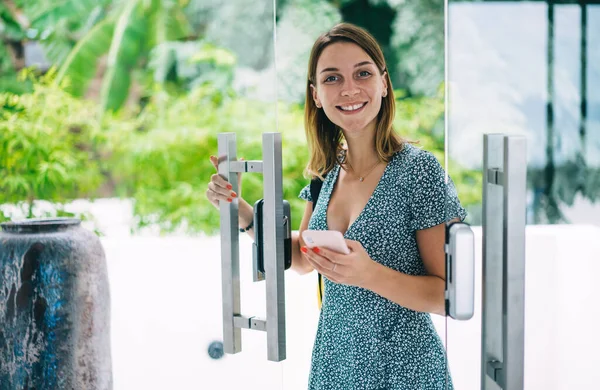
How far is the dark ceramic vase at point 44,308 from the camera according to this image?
1681 millimetres

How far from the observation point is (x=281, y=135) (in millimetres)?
1276

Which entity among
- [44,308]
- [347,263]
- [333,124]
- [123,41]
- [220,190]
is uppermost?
[123,41]

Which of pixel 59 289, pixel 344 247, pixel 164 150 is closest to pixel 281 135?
pixel 344 247

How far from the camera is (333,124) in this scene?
1231 mm

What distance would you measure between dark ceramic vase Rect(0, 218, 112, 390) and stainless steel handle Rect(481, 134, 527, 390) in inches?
39.9

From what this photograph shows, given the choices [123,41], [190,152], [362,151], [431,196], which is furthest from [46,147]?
[431,196]

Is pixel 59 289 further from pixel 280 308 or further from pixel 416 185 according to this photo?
pixel 416 185

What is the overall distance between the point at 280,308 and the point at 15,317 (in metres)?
0.73

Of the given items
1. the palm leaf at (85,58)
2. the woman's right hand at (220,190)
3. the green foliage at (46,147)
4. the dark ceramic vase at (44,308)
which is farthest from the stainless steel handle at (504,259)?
the palm leaf at (85,58)

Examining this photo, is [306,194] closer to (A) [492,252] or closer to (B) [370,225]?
(B) [370,225]

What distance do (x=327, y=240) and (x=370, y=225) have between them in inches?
3.5

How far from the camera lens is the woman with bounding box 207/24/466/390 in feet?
3.69

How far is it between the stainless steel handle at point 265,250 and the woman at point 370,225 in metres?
0.06

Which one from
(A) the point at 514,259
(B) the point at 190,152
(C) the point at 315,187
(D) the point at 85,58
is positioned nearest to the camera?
(A) the point at 514,259
